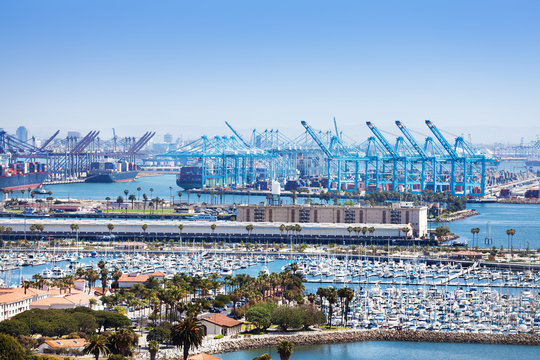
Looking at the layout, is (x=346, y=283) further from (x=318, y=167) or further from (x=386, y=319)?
(x=318, y=167)

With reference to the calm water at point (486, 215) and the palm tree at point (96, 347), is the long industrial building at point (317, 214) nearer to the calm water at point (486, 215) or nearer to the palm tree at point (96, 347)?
the calm water at point (486, 215)

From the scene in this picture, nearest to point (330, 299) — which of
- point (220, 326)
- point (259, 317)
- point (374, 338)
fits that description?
point (374, 338)

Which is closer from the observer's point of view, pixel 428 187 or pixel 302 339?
pixel 302 339

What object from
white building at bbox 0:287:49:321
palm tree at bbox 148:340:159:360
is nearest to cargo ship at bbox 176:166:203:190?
white building at bbox 0:287:49:321

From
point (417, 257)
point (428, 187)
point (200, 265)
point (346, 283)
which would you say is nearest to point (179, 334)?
point (346, 283)

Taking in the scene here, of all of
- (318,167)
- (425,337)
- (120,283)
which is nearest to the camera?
(425,337)

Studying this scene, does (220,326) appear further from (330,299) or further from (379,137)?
(379,137)

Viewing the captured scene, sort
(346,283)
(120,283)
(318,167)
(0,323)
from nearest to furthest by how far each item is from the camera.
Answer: (0,323), (120,283), (346,283), (318,167)

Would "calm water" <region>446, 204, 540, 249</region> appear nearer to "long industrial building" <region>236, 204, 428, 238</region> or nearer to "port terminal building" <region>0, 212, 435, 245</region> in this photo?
"long industrial building" <region>236, 204, 428, 238</region>
